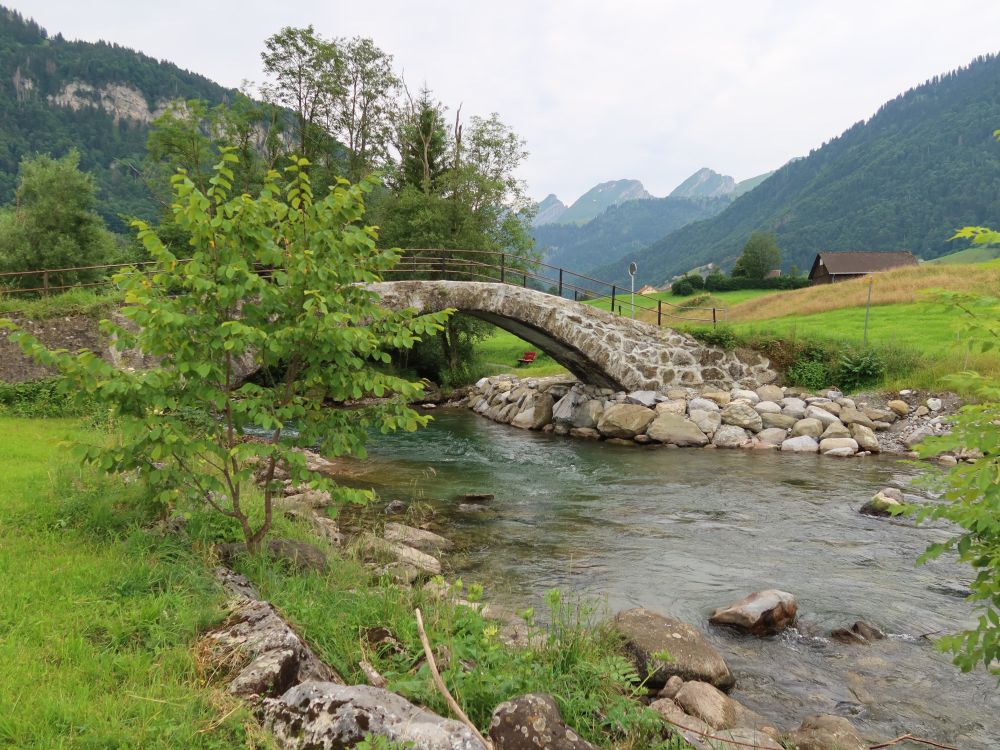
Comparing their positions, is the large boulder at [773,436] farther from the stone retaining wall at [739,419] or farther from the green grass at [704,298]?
the green grass at [704,298]

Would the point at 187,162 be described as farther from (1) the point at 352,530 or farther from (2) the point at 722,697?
(2) the point at 722,697

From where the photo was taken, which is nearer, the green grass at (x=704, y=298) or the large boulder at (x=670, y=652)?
the large boulder at (x=670, y=652)

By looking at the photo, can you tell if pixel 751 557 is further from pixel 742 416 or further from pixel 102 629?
pixel 742 416

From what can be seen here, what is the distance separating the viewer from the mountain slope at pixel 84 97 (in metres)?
100

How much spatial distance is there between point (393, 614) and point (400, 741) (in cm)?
174

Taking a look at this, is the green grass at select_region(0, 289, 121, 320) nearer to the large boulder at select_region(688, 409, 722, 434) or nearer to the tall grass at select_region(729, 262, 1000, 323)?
the large boulder at select_region(688, 409, 722, 434)

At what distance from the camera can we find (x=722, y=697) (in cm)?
459

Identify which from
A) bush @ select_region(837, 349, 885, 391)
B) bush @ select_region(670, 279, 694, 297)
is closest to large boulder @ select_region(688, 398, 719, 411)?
bush @ select_region(837, 349, 885, 391)

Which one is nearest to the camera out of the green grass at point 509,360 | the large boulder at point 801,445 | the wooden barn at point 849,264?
the large boulder at point 801,445

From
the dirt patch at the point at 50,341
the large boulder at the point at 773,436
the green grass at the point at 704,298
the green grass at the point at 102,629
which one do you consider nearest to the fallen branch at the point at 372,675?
the green grass at the point at 102,629

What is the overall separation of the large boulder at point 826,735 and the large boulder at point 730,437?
43.6 feet

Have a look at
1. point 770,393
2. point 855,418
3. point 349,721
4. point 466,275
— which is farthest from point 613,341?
point 349,721

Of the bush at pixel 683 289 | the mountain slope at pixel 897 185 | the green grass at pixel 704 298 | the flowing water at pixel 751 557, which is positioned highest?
the mountain slope at pixel 897 185

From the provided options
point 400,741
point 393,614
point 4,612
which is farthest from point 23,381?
point 400,741
